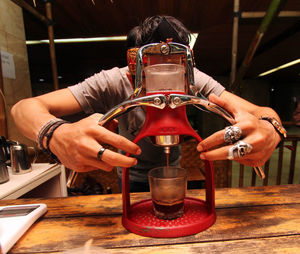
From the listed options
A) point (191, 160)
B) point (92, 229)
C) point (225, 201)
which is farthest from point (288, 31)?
point (92, 229)

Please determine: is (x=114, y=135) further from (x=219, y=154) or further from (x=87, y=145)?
(x=219, y=154)

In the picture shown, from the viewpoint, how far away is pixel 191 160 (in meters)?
2.56

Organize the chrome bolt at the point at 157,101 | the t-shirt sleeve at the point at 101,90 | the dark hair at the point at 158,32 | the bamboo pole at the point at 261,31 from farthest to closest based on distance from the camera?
the bamboo pole at the point at 261,31, the t-shirt sleeve at the point at 101,90, the dark hair at the point at 158,32, the chrome bolt at the point at 157,101

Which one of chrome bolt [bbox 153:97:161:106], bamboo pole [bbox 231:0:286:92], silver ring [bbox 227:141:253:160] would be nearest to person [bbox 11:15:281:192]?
silver ring [bbox 227:141:253:160]

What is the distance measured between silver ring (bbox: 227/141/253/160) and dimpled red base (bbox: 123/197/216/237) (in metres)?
0.18

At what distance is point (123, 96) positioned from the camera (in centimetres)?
107

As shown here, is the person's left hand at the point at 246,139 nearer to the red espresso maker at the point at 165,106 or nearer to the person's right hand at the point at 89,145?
the red espresso maker at the point at 165,106

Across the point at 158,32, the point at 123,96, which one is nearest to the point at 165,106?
the point at 158,32

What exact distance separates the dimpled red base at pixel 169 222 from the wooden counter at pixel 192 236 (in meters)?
0.01

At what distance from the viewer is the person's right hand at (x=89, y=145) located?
48cm

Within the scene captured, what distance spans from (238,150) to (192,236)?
24cm

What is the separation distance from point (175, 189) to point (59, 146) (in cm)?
31

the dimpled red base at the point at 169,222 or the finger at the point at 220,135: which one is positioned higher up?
the finger at the point at 220,135

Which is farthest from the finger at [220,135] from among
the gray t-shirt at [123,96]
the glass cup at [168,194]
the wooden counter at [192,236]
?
the gray t-shirt at [123,96]
